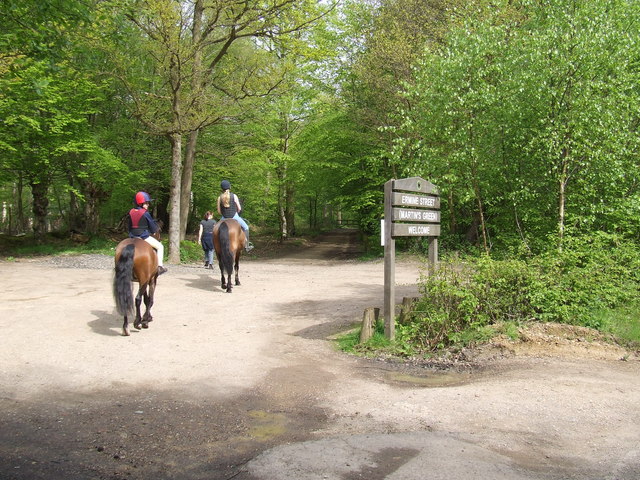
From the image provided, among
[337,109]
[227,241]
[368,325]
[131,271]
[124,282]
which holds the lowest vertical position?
[368,325]

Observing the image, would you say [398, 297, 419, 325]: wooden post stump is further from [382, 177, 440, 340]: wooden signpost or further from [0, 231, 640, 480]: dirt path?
[0, 231, 640, 480]: dirt path

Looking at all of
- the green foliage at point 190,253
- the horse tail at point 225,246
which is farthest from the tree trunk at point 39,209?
the horse tail at point 225,246

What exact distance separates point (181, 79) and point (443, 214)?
11094 millimetres

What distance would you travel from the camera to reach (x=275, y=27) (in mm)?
19578

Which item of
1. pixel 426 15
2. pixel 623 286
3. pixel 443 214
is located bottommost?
pixel 623 286

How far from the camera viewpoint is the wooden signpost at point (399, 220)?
26.7 feet

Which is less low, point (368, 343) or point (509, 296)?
point (509, 296)

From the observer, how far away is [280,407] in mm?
5445

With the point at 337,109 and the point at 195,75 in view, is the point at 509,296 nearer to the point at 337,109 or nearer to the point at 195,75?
the point at 195,75

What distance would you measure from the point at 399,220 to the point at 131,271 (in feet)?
13.9

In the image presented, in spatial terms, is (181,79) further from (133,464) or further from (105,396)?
(133,464)

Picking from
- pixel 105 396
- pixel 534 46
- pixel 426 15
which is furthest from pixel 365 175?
pixel 105 396

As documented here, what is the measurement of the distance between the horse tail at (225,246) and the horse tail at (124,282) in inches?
164

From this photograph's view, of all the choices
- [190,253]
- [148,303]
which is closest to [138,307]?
[148,303]
